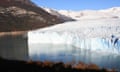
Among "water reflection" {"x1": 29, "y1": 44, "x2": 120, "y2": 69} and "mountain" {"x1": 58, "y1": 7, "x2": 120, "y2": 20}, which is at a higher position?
"mountain" {"x1": 58, "y1": 7, "x2": 120, "y2": 20}

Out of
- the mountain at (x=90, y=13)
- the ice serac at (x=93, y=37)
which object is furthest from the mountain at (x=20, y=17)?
the mountain at (x=90, y=13)

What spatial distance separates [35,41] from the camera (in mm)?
30938

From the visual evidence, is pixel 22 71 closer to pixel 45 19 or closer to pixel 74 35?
pixel 74 35

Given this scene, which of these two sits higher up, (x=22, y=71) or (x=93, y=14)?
(x=93, y=14)

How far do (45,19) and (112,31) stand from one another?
51505 mm

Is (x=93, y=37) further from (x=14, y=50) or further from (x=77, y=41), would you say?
(x=14, y=50)

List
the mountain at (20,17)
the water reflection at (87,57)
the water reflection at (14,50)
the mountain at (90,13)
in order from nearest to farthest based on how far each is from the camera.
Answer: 1. the water reflection at (87,57)
2. the water reflection at (14,50)
3. the mountain at (20,17)
4. the mountain at (90,13)

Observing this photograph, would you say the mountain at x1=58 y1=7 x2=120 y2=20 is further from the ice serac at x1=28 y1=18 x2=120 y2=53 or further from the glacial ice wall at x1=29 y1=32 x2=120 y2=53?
the ice serac at x1=28 y1=18 x2=120 y2=53

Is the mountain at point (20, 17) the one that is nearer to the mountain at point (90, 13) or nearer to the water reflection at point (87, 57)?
the water reflection at point (87, 57)

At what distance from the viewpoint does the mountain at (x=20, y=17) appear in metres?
65.2

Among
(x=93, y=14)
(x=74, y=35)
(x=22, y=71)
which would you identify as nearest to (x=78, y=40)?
(x=74, y=35)

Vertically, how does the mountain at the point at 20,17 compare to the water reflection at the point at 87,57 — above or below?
above

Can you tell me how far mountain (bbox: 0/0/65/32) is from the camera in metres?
65.2

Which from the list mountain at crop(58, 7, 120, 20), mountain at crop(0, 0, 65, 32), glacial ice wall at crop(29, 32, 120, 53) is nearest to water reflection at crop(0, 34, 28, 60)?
glacial ice wall at crop(29, 32, 120, 53)
